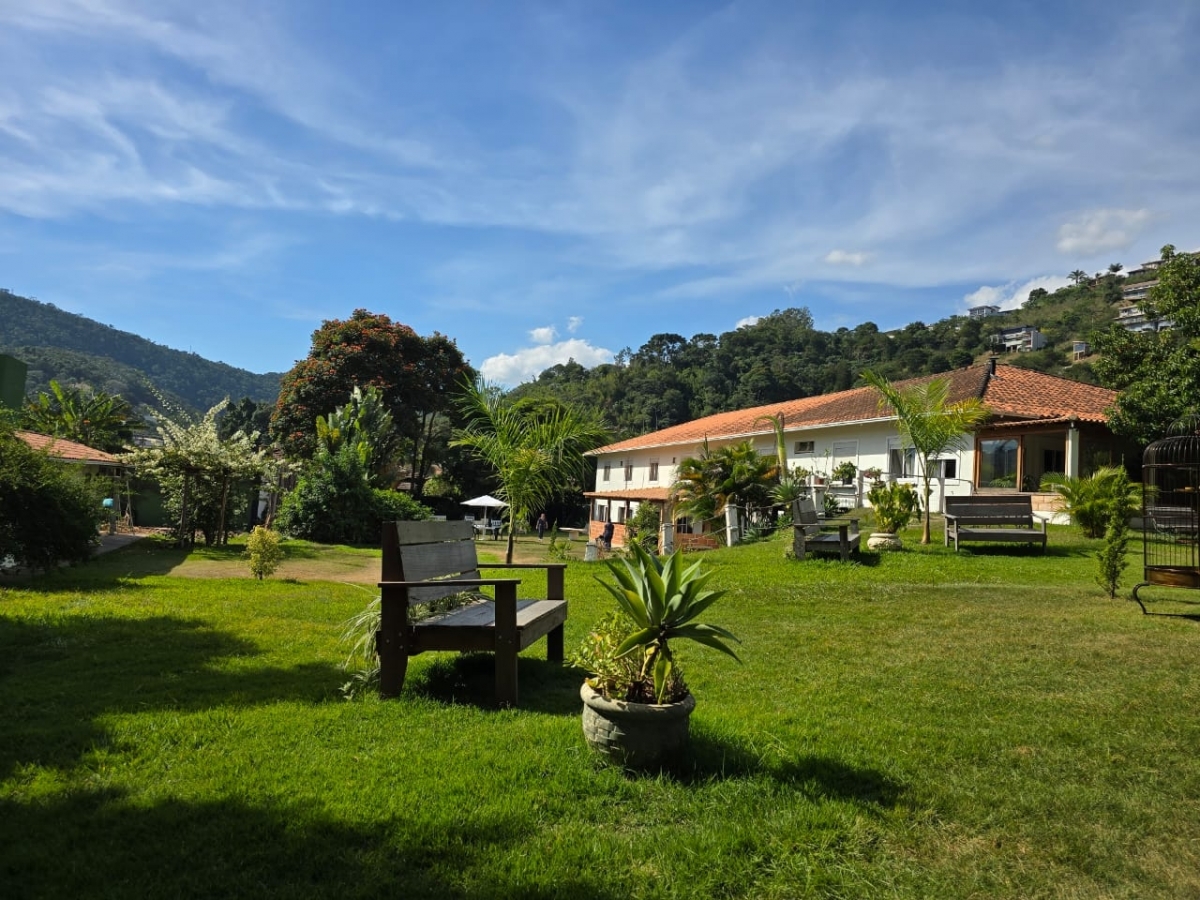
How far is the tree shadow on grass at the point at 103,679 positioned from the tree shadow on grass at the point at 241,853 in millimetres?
786

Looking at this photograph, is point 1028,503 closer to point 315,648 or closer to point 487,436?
point 487,436

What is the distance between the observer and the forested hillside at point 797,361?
1970 inches

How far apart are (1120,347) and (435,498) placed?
35778 millimetres

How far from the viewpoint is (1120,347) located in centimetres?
2095

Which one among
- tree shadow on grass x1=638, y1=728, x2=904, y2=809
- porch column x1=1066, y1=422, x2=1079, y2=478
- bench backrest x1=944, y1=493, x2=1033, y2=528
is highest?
porch column x1=1066, y1=422, x2=1079, y2=478

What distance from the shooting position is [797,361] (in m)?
56.2

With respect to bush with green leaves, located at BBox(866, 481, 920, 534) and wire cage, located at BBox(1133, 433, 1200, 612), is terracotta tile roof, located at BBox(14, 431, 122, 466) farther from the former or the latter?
wire cage, located at BBox(1133, 433, 1200, 612)

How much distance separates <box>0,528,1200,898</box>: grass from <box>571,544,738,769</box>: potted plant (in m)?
0.16

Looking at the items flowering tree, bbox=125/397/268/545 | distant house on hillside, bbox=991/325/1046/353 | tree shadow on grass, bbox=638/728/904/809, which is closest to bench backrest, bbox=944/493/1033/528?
tree shadow on grass, bbox=638/728/904/809

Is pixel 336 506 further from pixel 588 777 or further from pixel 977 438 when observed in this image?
pixel 588 777

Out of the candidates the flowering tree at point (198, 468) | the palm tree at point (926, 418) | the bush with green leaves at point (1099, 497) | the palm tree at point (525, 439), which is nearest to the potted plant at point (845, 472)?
the bush with green leaves at point (1099, 497)

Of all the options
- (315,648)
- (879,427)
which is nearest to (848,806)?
(315,648)

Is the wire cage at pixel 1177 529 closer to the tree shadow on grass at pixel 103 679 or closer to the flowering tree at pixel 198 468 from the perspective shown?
the tree shadow on grass at pixel 103 679

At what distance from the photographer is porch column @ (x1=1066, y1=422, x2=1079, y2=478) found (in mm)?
19328
